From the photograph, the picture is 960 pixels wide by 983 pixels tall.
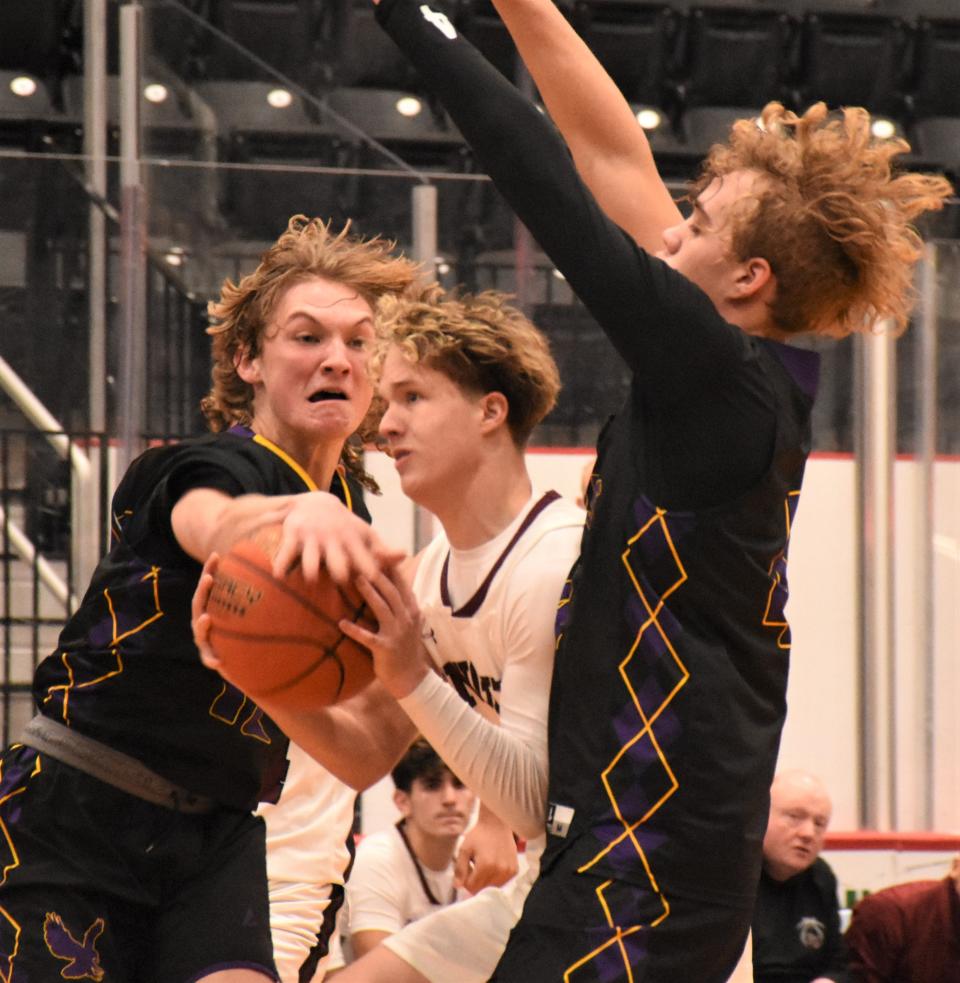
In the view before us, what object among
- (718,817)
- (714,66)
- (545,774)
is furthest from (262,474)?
(714,66)

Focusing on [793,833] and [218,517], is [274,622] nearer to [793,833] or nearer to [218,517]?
[218,517]

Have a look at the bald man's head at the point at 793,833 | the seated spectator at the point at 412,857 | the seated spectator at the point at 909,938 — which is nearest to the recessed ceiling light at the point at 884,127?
the bald man's head at the point at 793,833

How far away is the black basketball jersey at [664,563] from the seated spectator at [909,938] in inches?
136

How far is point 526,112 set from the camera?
7.64 feet

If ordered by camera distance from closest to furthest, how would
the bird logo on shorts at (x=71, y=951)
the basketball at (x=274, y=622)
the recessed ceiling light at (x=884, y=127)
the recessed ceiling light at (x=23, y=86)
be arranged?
the basketball at (x=274, y=622)
the bird logo on shorts at (x=71, y=951)
the recessed ceiling light at (x=23, y=86)
the recessed ceiling light at (x=884, y=127)

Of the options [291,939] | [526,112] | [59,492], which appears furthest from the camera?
[59,492]

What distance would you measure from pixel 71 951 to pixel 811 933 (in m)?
3.44

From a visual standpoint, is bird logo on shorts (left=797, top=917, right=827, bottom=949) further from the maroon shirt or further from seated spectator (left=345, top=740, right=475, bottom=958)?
seated spectator (left=345, top=740, right=475, bottom=958)

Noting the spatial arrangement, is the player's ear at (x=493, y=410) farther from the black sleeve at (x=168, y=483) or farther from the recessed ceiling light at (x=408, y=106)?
the recessed ceiling light at (x=408, y=106)

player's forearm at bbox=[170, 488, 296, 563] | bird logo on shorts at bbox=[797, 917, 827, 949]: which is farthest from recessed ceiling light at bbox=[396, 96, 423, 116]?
player's forearm at bbox=[170, 488, 296, 563]

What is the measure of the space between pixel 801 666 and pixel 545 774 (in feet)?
14.0

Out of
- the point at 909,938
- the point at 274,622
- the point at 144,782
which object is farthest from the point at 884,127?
the point at 274,622

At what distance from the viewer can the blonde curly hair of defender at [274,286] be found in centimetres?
347

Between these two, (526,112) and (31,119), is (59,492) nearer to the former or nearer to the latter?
(31,119)
